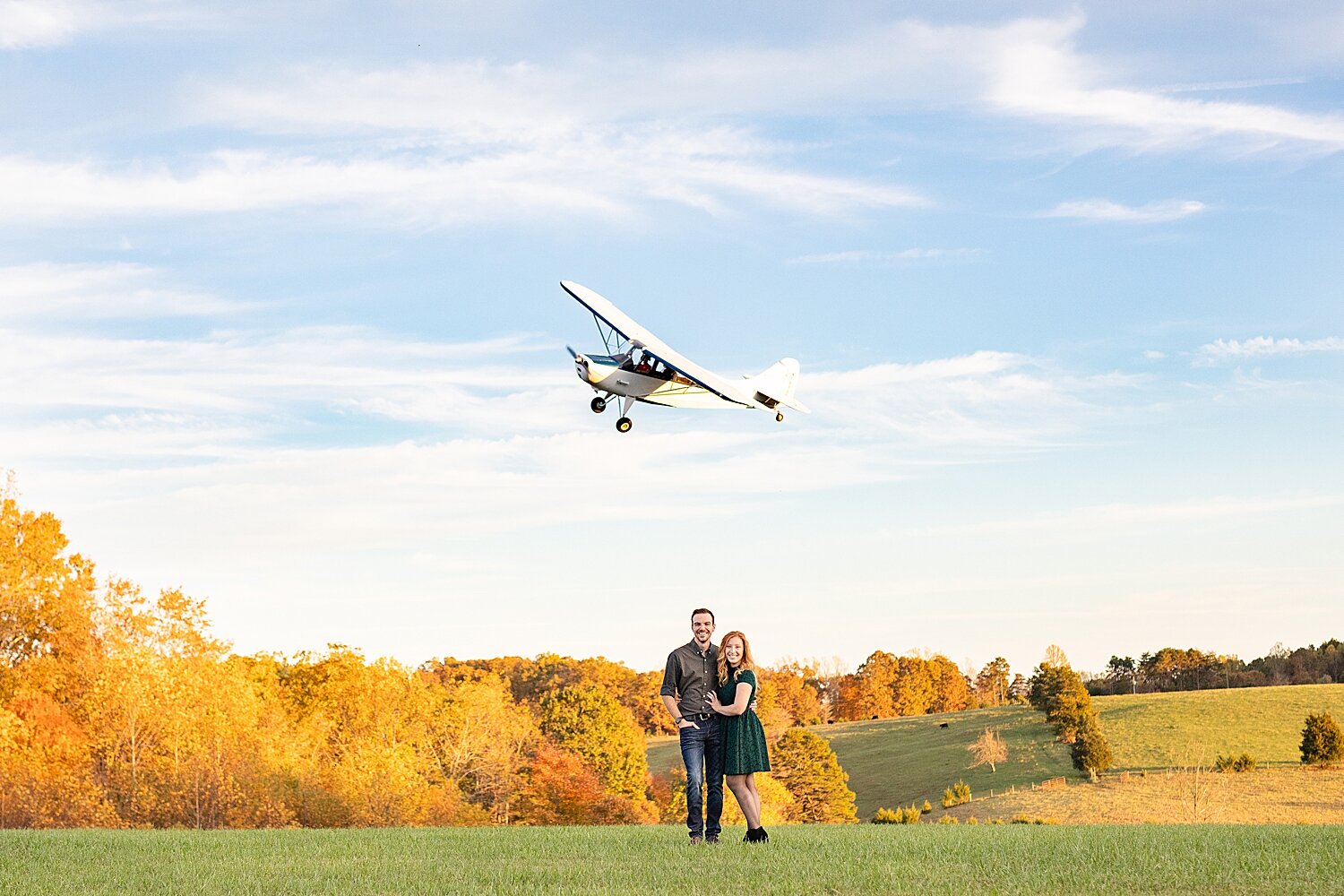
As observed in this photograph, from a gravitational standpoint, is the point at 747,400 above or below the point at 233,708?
above

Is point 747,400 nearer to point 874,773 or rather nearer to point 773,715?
point 773,715

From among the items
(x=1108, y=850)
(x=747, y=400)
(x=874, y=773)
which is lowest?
(x=874, y=773)

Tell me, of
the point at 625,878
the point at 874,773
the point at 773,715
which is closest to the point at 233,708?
the point at 773,715

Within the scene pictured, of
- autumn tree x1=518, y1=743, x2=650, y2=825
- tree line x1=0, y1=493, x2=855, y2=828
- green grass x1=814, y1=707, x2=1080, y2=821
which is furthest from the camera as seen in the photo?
green grass x1=814, y1=707, x2=1080, y2=821

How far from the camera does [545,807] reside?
71.1m

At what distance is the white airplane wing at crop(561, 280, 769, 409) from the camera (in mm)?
35219

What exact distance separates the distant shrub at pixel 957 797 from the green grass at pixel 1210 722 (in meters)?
13.0

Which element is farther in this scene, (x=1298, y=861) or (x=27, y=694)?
(x=27, y=694)

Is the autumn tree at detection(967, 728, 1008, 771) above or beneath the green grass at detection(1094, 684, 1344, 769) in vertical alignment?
beneath

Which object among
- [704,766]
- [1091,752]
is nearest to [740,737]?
[704,766]

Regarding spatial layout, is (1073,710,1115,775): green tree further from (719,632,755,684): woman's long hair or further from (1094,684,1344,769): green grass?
(719,632,755,684): woman's long hair

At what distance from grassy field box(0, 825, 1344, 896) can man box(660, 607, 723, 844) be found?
0.91 metres

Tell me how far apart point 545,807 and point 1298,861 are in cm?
6238

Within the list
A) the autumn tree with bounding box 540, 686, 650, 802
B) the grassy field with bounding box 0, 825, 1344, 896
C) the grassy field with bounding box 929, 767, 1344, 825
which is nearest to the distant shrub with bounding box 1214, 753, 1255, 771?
the grassy field with bounding box 929, 767, 1344, 825
